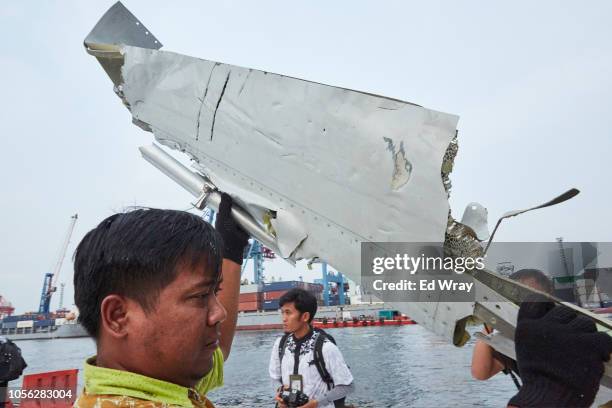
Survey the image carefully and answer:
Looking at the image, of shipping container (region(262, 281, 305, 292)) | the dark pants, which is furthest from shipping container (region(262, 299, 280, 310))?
the dark pants

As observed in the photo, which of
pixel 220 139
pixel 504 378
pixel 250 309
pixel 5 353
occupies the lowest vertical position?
pixel 250 309

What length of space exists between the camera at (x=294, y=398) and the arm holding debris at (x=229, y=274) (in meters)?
1.55

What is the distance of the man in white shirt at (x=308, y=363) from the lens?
11.8ft

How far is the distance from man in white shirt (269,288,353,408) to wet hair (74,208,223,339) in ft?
9.01

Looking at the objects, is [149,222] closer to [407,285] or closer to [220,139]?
[407,285]

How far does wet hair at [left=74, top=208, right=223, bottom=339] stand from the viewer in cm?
103

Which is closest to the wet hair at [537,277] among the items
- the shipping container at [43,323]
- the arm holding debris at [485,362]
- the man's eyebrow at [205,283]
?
the arm holding debris at [485,362]

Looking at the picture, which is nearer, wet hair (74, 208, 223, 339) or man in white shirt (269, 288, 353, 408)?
wet hair (74, 208, 223, 339)

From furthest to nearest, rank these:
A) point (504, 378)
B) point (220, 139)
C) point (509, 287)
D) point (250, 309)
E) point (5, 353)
Result: point (250, 309) → point (504, 378) → point (5, 353) → point (220, 139) → point (509, 287)

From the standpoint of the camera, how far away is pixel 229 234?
2.43 metres

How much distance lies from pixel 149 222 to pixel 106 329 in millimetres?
273

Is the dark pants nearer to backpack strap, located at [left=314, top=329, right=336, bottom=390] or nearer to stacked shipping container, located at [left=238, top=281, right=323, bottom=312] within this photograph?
backpack strap, located at [left=314, top=329, right=336, bottom=390]

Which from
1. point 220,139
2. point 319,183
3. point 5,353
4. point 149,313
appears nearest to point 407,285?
point 319,183

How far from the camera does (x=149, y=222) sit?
108 centimetres
